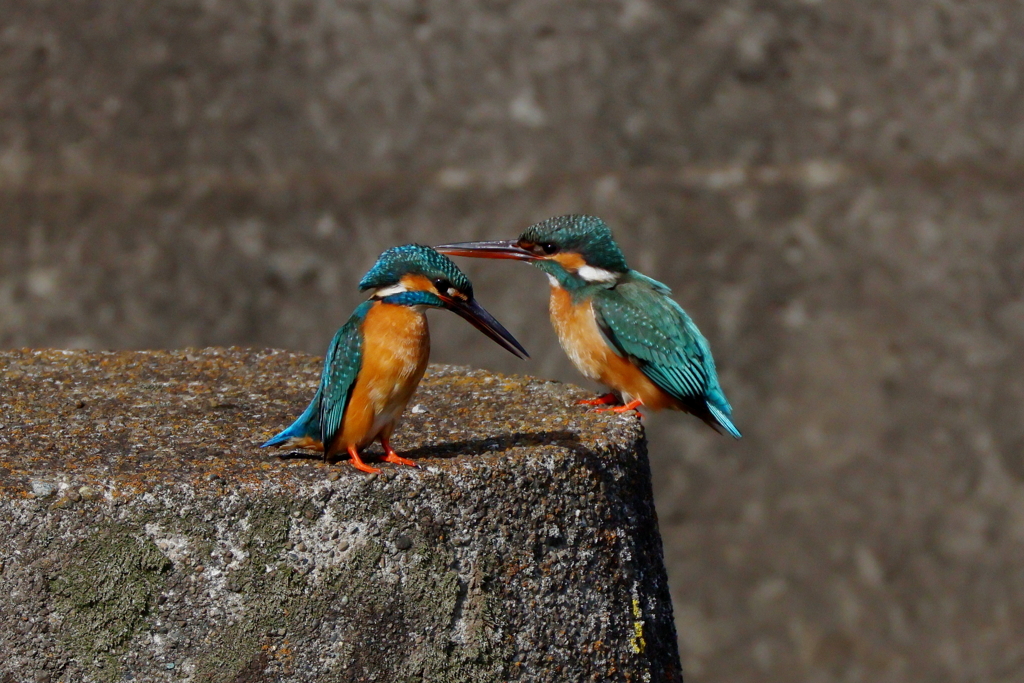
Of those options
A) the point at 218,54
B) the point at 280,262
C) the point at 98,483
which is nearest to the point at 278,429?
the point at 98,483

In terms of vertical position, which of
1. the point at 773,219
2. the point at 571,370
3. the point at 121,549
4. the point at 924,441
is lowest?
the point at 121,549

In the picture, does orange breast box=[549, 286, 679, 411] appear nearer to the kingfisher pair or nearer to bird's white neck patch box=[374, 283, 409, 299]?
the kingfisher pair

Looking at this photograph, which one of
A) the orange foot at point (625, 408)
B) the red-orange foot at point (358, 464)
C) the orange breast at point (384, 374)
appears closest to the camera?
the red-orange foot at point (358, 464)

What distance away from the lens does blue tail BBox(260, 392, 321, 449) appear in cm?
301

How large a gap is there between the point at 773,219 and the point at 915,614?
1.84m

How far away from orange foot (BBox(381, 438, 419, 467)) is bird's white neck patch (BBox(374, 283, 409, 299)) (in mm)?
329

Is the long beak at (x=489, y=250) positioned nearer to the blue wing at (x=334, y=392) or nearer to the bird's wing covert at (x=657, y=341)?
the bird's wing covert at (x=657, y=341)

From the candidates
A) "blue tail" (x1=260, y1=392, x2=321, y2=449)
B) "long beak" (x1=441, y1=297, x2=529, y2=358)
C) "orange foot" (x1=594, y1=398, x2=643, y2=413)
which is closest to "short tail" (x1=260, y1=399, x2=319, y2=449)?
"blue tail" (x1=260, y1=392, x2=321, y2=449)

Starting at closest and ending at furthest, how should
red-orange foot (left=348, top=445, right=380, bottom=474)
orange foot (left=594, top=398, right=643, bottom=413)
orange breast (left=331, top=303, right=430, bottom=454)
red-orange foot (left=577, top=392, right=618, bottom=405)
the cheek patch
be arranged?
red-orange foot (left=348, top=445, right=380, bottom=474) < orange breast (left=331, top=303, right=430, bottom=454) < orange foot (left=594, top=398, right=643, bottom=413) < red-orange foot (left=577, top=392, right=618, bottom=405) < the cheek patch

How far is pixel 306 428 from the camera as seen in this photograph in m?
3.02

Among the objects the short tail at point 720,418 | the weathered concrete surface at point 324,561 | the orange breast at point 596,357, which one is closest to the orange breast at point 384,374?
the weathered concrete surface at point 324,561

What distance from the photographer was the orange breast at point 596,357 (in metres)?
3.74

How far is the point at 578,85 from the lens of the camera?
5.41 metres

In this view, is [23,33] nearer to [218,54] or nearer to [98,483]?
[218,54]
